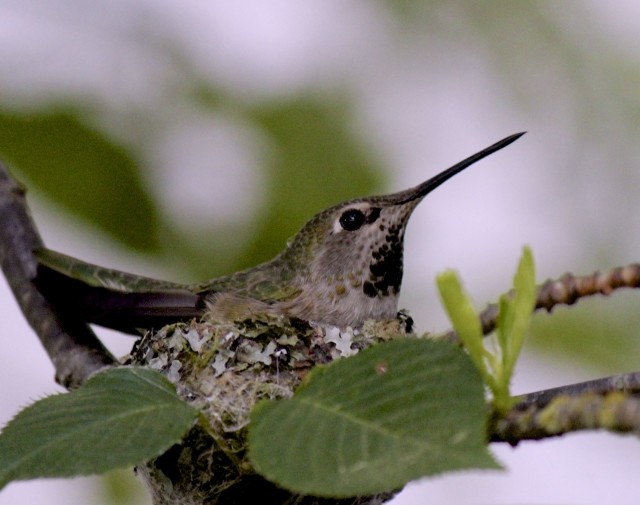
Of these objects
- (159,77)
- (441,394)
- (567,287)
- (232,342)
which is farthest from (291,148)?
(441,394)

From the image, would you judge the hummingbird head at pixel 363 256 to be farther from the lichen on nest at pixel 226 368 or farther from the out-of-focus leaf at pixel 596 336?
the out-of-focus leaf at pixel 596 336

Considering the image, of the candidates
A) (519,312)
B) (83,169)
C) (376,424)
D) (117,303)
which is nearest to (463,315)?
(519,312)

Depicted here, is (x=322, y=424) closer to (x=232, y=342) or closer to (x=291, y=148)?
(x=232, y=342)

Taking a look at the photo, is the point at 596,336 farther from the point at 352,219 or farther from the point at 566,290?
the point at 566,290

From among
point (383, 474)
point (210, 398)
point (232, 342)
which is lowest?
point (383, 474)

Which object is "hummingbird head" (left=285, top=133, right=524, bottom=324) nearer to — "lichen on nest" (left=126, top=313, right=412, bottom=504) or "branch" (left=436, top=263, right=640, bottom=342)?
"lichen on nest" (left=126, top=313, right=412, bottom=504)

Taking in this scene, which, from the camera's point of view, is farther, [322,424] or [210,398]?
[210,398]

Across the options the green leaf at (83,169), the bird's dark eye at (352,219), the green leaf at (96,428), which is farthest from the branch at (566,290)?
the green leaf at (83,169)

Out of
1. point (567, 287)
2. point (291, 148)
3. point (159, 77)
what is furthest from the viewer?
point (159, 77)
